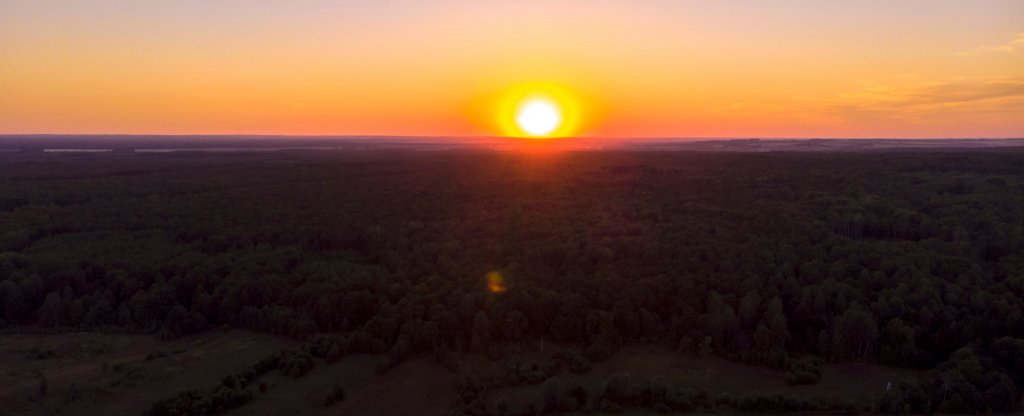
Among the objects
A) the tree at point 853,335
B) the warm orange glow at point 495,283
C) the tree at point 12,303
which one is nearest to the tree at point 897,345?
the tree at point 853,335

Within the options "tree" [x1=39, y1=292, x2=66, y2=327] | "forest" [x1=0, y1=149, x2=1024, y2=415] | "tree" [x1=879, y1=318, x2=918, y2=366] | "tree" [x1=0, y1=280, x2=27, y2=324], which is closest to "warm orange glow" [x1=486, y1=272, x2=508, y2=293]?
"forest" [x1=0, y1=149, x2=1024, y2=415]

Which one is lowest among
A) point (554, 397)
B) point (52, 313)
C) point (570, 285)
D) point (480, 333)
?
point (554, 397)

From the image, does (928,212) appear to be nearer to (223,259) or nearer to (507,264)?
(507,264)

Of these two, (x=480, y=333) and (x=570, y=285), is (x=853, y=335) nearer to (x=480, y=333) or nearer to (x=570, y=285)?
(x=570, y=285)

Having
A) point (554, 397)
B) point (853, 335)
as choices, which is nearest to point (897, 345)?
point (853, 335)

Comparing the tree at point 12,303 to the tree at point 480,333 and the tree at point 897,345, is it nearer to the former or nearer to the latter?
the tree at point 480,333

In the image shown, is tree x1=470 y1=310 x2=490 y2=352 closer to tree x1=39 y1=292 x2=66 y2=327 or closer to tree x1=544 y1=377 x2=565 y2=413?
tree x1=544 y1=377 x2=565 y2=413

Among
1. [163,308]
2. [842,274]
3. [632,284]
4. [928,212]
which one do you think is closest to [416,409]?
[632,284]
